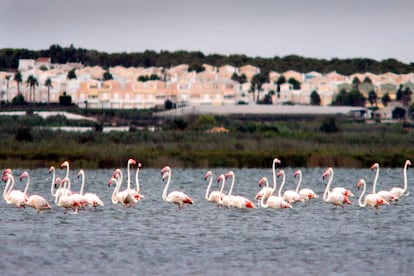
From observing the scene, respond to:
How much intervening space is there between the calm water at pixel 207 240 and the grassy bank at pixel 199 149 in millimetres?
14453

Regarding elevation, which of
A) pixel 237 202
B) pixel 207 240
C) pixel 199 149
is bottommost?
pixel 199 149

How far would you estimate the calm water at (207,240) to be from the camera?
25516 mm

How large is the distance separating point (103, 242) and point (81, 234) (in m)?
1.50

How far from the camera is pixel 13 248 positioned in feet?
91.8

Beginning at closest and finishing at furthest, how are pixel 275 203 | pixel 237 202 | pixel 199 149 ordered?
pixel 275 203
pixel 237 202
pixel 199 149

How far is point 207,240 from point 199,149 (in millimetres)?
31008

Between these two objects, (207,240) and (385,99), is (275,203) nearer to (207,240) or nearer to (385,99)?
(207,240)

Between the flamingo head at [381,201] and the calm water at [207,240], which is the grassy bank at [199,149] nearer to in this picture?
the calm water at [207,240]

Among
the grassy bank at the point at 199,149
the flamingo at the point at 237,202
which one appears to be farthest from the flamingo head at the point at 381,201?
the grassy bank at the point at 199,149

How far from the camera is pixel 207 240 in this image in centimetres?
2955

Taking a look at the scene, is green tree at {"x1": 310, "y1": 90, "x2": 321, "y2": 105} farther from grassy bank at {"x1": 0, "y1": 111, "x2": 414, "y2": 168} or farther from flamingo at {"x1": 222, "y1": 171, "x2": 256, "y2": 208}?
flamingo at {"x1": 222, "y1": 171, "x2": 256, "y2": 208}

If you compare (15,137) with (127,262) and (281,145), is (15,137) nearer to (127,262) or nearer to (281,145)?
(281,145)

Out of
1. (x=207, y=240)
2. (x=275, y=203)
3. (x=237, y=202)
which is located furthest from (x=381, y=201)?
(x=207, y=240)

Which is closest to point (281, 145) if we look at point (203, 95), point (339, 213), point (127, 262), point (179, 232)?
point (339, 213)
